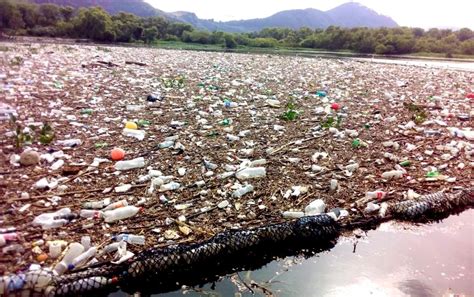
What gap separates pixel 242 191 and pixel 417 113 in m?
5.16

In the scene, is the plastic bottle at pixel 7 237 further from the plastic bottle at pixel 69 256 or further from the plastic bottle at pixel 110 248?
the plastic bottle at pixel 110 248

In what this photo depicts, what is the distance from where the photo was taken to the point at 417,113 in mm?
6883

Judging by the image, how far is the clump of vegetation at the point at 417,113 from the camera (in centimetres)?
642

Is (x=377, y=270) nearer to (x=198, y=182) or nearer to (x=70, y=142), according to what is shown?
(x=198, y=182)

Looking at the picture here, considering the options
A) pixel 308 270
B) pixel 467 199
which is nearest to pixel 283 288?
pixel 308 270

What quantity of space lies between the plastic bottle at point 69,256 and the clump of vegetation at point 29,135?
2494 millimetres

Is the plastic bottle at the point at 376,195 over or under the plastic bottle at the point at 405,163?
under

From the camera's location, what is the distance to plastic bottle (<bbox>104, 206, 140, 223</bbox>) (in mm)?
3096

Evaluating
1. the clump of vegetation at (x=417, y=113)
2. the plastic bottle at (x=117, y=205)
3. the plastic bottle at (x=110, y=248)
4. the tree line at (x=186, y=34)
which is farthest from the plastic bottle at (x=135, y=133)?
the tree line at (x=186, y=34)

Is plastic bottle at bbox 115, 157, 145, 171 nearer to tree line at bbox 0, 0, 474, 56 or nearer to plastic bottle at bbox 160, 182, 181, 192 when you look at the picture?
plastic bottle at bbox 160, 182, 181, 192

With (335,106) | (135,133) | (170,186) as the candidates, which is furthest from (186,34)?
(170,186)

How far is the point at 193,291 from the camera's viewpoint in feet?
8.30

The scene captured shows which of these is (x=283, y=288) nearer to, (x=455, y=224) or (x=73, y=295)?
(x=73, y=295)

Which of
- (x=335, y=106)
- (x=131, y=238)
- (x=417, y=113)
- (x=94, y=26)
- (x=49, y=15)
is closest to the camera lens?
(x=131, y=238)
